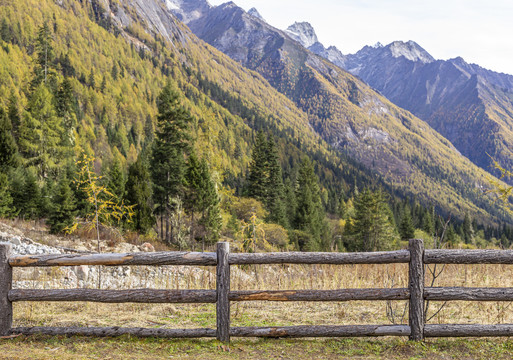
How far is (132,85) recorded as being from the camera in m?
120

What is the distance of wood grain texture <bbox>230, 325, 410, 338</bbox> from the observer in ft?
19.2

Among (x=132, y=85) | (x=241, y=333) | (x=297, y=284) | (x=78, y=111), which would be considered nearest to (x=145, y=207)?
(x=297, y=284)

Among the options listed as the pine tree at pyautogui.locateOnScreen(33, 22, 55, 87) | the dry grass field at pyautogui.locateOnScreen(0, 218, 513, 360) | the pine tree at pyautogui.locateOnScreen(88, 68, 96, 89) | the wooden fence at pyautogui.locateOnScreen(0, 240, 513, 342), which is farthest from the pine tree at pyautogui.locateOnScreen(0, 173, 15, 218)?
the pine tree at pyautogui.locateOnScreen(88, 68, 96, 89)

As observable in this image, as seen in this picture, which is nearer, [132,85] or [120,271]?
[120,271]

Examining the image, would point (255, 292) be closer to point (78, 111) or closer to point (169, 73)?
point (78, 111)

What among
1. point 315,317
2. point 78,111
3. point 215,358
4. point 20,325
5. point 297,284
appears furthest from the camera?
point 78,111

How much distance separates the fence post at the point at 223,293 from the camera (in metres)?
5.95

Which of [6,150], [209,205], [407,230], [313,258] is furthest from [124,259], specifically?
[407,230]

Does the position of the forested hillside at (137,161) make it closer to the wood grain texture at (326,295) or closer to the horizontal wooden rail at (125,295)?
the wood grain texture at (326,295)

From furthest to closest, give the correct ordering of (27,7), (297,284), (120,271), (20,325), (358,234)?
(27,7) → (358,234) → (120,271) → (297,284) → (20,325)

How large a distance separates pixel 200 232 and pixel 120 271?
19.8m

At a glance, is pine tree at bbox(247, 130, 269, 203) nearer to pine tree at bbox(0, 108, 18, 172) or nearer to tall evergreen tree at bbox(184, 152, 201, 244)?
tall evergreen tree at bbox(184, 152, 201, 244)

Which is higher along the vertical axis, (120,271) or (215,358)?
(215,358)

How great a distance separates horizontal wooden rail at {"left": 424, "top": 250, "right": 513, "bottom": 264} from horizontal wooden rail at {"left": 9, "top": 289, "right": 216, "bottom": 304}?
3503mm
